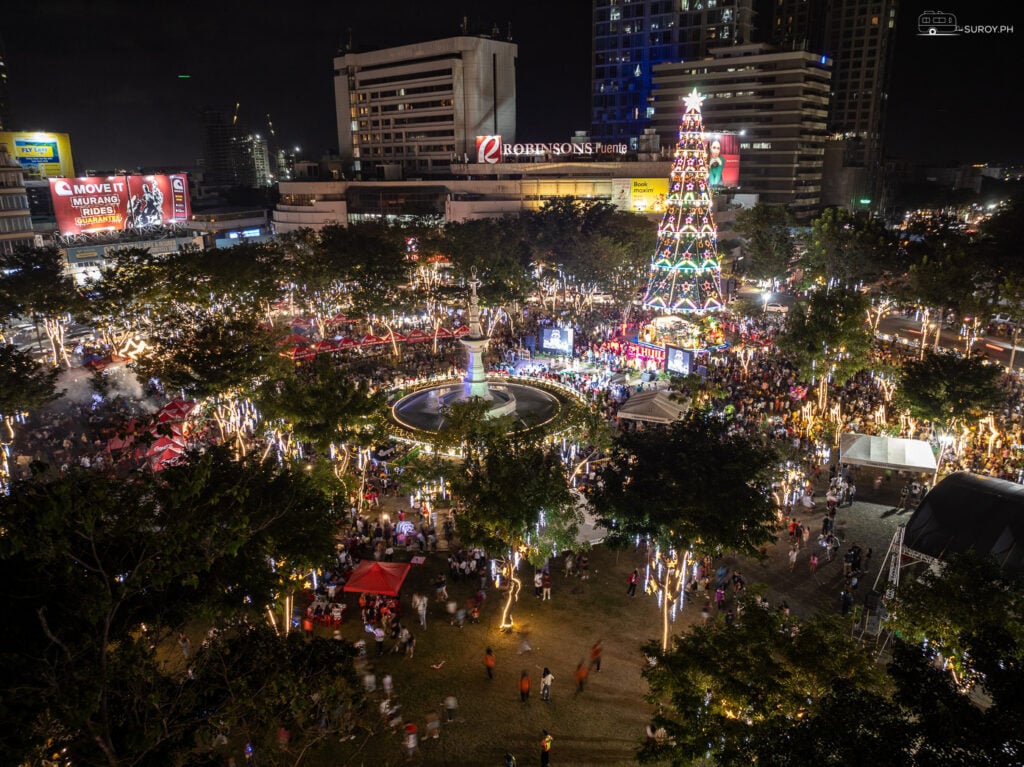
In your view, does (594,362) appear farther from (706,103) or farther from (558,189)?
(706,103)

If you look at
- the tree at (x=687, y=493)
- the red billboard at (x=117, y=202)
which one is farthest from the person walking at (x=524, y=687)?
→ the red billboard at (x=117, y=202)

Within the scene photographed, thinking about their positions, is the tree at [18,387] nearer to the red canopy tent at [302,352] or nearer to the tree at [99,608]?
the red canopy tent at [302,352]

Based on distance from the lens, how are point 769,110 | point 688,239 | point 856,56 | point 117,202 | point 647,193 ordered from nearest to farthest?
point 688,239 → point 117,202 → point 647,193 → point 769,110 → point 856,56

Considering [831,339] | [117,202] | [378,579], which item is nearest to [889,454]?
[831,339]

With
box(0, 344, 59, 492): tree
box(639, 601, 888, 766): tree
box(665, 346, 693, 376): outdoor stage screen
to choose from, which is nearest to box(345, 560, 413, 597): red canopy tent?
box(639, 601, 888, 766): tree

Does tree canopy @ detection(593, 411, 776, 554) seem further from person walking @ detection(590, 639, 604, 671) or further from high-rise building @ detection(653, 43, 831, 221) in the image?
high-rise building @ detection(653, 43, 831, 221)

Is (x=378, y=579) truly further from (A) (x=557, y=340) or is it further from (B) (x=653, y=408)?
(A) (x=557, y=340)
